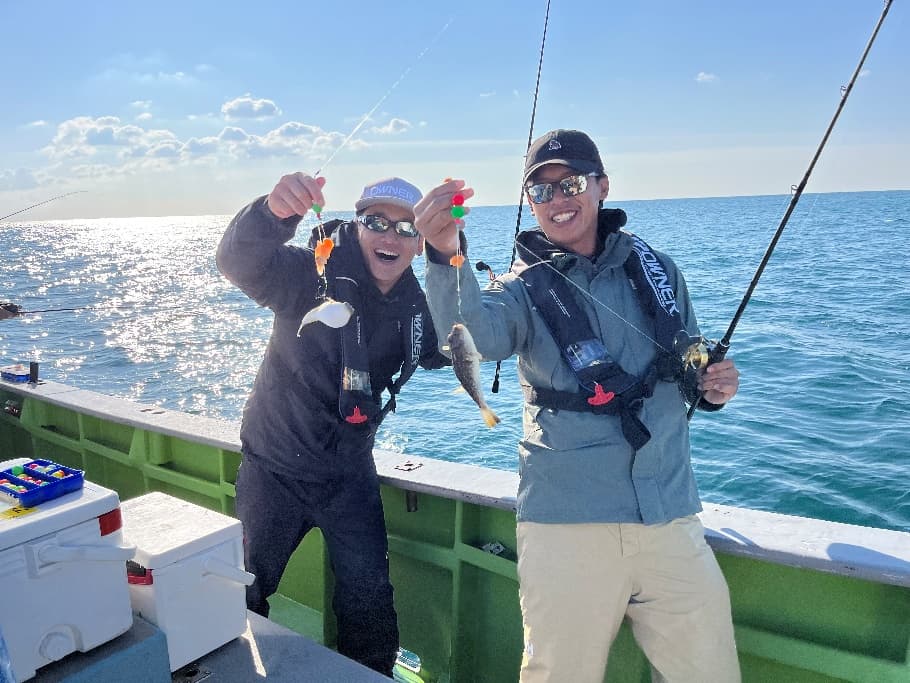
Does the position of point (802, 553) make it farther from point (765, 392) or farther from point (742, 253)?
point (742, 253)

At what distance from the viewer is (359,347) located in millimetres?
3049

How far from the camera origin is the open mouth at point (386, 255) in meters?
3.14

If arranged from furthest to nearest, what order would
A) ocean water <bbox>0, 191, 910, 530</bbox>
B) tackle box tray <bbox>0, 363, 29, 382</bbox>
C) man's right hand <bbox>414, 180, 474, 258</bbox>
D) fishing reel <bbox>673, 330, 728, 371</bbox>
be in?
ocean water <bbox>0, 191, 910, 530</bbox>, tackle box tray <bbox>0, 363, 29, 382</bbox>, fishing reel <bbox>673, 330, 728, 371</bbox>, man's right hand <bbox>414, 180, 474, 258</bbox>

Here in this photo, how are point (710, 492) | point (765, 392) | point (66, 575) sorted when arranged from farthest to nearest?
point (765, 392) → point (710, 492) → point (66, 575)

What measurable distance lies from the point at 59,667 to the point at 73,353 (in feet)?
58.8

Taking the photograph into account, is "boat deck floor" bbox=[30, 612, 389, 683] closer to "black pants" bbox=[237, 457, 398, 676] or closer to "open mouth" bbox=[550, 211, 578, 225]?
"black pants" bbox=[237, 457, 398, 676]

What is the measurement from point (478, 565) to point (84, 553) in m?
1.85

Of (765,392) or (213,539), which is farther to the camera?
(765,392)

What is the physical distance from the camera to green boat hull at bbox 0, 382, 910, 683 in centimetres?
253

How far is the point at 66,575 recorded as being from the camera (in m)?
2.03

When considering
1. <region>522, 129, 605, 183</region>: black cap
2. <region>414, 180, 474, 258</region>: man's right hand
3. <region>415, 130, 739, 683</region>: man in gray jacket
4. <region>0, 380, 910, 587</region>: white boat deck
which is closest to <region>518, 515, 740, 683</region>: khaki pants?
<region>415, 130, 739, 683</region>: man in gray jacket

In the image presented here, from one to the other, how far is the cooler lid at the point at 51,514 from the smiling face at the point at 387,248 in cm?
151

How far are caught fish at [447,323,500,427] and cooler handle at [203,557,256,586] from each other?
104 centimetres


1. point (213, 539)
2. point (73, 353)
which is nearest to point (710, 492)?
point (213, 539)
